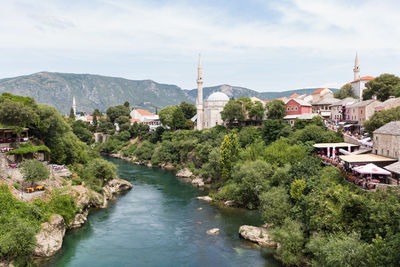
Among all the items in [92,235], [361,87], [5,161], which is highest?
[361,87]

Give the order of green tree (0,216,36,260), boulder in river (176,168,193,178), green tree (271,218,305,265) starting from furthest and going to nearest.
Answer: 1. boulder in river (176,168,193,178)
2. green tree (271,218,305,265)
3. green tree (0,216,36,260)

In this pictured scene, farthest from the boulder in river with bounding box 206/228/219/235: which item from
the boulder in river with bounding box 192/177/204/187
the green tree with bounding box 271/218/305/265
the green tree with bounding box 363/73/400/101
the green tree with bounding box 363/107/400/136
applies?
the green tree with bounding box 363/73/400/101

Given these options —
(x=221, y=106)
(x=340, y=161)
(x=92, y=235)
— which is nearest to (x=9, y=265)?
(x=92, y=235)

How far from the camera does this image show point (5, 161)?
28.9m

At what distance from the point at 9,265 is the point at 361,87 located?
58638 millimetres

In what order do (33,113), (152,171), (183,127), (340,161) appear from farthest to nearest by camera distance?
(183,127) < (152,171) < (33,113) < (340,161)

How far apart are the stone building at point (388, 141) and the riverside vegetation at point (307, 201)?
4554mm

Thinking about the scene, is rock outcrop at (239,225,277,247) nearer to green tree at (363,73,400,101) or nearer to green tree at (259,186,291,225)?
green tree at (259,186,291,225)

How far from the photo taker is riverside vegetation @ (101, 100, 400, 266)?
16484mm

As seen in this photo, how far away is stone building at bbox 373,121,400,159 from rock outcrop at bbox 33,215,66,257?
26.4 metres

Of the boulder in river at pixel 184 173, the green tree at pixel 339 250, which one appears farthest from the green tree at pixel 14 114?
the green tree at pixel 339 250

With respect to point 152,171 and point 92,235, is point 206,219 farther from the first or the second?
point 152,171

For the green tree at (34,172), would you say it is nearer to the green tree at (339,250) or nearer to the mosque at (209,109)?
the green tree at (339,250)

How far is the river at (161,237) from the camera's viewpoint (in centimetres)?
2130
